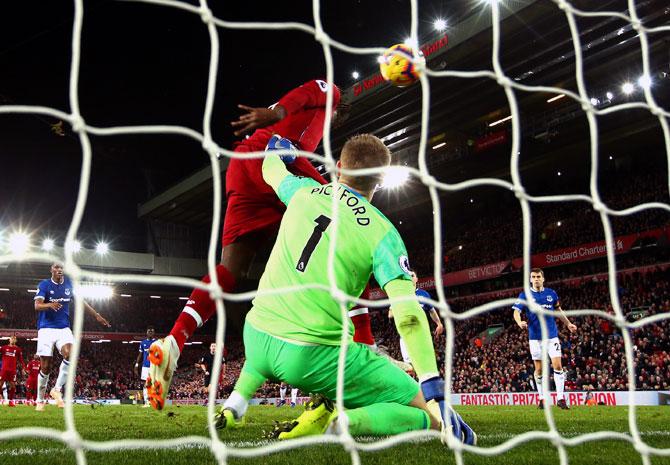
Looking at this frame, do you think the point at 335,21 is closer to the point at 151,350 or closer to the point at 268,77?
the point at 268,77

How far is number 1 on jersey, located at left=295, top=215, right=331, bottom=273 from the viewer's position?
2783 mm

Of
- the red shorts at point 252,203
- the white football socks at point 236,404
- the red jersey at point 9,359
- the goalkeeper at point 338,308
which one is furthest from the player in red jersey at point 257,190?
the red jersey at point 9,359

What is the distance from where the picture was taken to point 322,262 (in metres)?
2.74

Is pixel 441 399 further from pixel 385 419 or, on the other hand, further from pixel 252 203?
pixel 252 203

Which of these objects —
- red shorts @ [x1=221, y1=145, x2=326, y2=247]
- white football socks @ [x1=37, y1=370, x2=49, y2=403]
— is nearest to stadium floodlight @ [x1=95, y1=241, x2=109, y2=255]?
white football socks @ [x1=37, y1=370, x2=49, y2=403]

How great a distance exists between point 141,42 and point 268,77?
436 cm

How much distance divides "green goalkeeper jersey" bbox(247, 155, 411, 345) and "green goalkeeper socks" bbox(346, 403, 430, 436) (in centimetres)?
34

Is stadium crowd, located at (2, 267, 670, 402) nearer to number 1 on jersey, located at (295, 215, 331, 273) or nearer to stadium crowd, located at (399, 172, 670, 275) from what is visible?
stadium crowd, located at (399, 172, 670, 275)

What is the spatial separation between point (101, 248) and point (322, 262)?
94.9 feet

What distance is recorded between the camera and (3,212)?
88.5 feet

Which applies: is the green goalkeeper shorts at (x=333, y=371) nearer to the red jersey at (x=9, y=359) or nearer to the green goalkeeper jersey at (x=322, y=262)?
the green goalkeeper jersey at (x=322, y=262)

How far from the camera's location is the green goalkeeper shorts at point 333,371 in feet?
9.01

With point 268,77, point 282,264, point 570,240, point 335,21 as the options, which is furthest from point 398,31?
point 282,264

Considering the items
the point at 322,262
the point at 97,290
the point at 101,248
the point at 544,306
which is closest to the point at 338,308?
the point at 322,262
